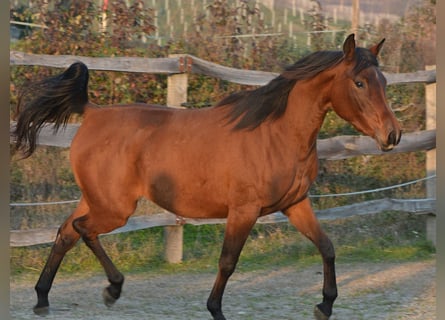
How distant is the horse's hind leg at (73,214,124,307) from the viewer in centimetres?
490

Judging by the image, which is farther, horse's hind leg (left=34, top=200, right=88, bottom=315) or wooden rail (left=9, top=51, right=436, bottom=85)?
wooden rail (left=9, top=51, right=436, bottom=85)

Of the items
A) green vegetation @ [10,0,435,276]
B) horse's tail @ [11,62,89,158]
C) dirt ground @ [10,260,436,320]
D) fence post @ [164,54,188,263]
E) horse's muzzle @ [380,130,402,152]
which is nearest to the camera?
horse's muzzle @ [380,130,402,152]

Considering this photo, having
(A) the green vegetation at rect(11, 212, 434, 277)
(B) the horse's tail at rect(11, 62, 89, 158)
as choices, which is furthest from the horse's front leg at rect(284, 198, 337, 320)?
(A) the green vegetation at rect(11, 212, 434, 277)

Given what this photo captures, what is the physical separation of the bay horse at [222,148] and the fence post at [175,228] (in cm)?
162

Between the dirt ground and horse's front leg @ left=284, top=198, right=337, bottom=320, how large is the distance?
0.96 feet

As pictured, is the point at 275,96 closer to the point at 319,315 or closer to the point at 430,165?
the point at 319,315

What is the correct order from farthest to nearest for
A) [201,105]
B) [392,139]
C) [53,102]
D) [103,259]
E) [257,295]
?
[201,105], [257,295], [53,102], [103,259], [392,139]

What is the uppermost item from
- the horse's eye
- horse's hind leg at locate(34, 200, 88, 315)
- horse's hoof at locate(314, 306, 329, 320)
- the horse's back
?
the horse's eye

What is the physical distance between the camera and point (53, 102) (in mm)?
5129

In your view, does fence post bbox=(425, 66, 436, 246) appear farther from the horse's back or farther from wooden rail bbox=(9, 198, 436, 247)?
the horse's back

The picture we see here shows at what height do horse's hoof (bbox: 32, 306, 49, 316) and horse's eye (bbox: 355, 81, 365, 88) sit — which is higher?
horse's eye (bbox: 355, 81, 365, 88)

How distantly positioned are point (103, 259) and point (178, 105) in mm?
2201

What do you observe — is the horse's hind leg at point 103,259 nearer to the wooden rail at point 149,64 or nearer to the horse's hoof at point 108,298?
the horse's hoof at point 108,298

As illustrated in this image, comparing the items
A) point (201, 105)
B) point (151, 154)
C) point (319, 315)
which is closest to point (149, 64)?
point (201, 105)
